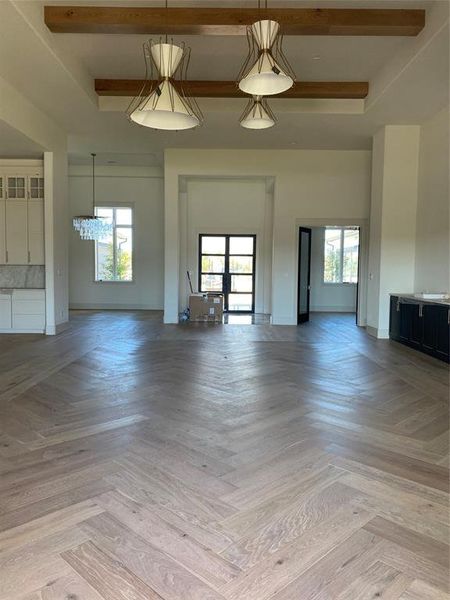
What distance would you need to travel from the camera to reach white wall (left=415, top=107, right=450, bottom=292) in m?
6.59

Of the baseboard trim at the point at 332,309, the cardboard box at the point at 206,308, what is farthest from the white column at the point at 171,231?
the baseboard trim at the point at 332,309

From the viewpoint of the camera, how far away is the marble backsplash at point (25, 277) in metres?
7.75

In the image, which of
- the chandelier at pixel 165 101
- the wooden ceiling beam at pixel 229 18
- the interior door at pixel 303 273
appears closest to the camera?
the chandelier at pixel 165 101

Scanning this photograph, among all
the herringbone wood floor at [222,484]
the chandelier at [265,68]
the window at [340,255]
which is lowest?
the herringbone wood floor at [222,484]

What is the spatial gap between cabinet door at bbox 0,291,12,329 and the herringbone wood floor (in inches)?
115

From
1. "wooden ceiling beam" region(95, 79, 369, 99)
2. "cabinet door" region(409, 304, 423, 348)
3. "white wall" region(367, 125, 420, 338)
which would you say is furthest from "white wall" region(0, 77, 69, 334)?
"cabinet door" region(409, 304, 423, 348)

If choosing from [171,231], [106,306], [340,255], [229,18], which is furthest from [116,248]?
[229,18]

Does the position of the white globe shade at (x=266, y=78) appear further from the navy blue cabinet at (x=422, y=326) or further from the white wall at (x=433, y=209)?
the white wall at (x=433, y=209)

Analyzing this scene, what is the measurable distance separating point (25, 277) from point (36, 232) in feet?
2.83

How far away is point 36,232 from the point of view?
7.67 m

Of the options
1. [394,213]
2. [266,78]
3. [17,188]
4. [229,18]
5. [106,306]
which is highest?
[229,18]

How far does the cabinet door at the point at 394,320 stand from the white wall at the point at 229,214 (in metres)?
4.11

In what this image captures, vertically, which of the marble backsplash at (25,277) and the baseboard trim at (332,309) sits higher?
the marble backsplash at (25,277)

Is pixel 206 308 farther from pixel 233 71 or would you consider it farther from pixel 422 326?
pixel 233 71
